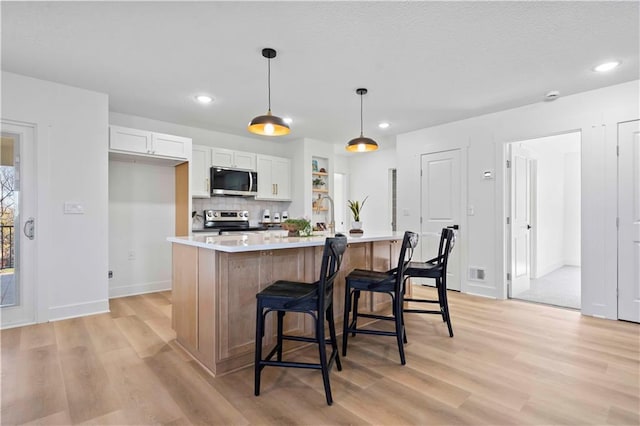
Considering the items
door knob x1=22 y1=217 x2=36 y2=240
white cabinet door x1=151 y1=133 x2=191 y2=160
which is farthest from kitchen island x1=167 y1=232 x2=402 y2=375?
white cabinet door x1=151 y1=133 x2=191 y2=160

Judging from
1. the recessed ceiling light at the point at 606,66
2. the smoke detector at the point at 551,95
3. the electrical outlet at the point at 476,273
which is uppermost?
the recessed ceiling light at the point at 606,66

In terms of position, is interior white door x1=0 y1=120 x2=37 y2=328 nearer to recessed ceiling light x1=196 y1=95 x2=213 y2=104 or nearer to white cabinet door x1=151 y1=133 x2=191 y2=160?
white cabinet door x1=151 y1=133 x2=191 y2=160

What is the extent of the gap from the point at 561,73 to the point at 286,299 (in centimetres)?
335

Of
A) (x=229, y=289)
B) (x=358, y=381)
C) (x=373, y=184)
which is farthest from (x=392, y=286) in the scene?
(x=373, y=184)

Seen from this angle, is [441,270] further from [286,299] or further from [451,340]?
[286,299]

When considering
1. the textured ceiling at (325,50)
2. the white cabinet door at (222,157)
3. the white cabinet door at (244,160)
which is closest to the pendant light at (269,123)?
the textured ceiling at (325,50)

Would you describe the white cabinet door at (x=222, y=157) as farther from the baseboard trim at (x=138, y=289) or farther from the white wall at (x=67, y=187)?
the baseboard trim at (x=138, y=289)

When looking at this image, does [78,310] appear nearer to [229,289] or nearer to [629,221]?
[229,289]

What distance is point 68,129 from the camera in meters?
3.43

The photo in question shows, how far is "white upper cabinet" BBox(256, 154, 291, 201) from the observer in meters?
5.55

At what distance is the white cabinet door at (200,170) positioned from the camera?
15.6 ft

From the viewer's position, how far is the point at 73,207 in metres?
3.46

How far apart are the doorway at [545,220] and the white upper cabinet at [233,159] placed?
12.7 ft

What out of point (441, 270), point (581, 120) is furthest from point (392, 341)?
point (581, 120)
